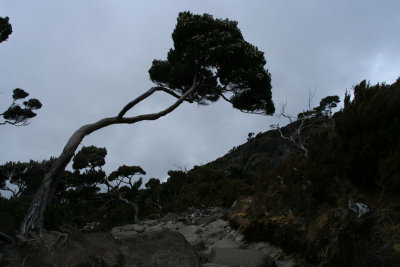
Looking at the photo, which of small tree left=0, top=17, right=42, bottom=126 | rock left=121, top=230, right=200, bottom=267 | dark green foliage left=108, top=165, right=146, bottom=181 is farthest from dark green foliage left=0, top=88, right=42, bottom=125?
rock left=121, top=230, right=200, bottom=267

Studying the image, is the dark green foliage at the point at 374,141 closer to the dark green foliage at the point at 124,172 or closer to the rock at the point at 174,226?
the rock at the point at 174,226

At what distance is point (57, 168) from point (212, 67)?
650cm

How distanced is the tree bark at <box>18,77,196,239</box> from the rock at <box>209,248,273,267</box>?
327 centimetres

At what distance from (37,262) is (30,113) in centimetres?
1672

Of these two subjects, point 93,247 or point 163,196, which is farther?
point 163,196

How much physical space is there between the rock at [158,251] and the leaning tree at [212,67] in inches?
175

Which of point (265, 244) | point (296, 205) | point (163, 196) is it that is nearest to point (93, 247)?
point (265, 244)

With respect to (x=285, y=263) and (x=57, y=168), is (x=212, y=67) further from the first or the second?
(x=285, y=263)

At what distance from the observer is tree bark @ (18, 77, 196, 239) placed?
5.11m

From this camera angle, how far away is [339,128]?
19.6 ft

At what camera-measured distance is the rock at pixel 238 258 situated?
4726 millimetres

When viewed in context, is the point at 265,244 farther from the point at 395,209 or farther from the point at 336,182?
the point at 395,209

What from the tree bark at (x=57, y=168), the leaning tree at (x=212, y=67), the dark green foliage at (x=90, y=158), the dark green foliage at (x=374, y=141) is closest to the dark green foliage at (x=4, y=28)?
the leaning tree at (x=212, y=67)

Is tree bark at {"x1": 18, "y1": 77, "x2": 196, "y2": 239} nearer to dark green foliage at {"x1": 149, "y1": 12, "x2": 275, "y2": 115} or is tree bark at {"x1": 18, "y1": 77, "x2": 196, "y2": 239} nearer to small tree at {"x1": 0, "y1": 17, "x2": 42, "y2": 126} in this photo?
dark green foliage at {"x1": 149, "y1": 12, "x2": 275, "y2": 115}
